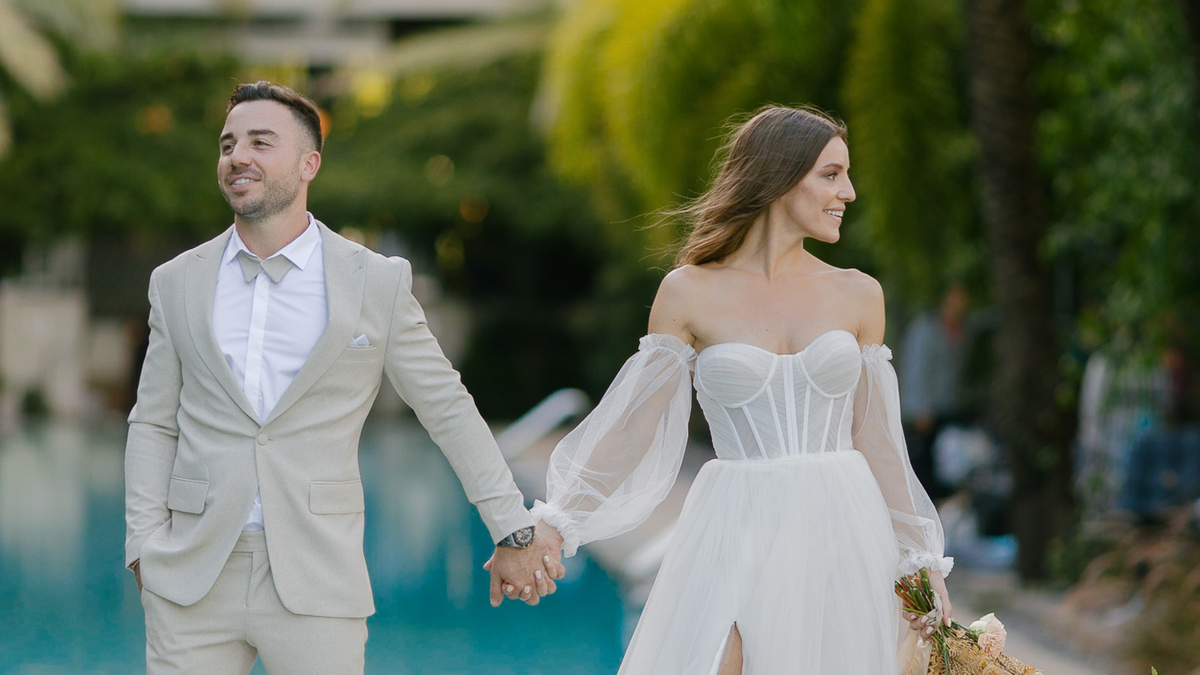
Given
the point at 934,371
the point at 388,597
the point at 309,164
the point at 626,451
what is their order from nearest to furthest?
the point at 309,164 < the point at 626,451 < the point at 388,597 < the point at 934,371

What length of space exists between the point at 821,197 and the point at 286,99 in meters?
1.38

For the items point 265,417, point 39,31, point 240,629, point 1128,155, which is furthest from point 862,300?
point 39,31

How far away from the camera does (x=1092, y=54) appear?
9.02 meters

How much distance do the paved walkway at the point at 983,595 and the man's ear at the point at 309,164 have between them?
156 inches

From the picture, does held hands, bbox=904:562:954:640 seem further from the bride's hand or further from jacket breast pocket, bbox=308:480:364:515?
jacket breast pocket, bbox=308:480:364:515

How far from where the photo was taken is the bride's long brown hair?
3834 mm

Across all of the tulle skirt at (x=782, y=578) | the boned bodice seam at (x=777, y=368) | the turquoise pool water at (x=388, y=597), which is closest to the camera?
the tulle skirt at (x=782, y=578)

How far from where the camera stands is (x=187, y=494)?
3346 millimetres

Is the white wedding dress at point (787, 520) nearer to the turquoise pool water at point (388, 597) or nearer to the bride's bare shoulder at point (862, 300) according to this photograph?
the bride's bare shoulder at point (862, 300)

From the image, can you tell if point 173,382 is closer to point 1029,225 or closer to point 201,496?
point 201,496

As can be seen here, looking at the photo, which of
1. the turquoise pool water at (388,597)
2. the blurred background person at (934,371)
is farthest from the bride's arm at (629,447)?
the blurred background person at (934,371)

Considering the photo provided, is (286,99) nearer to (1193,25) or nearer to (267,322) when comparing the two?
(267,322)

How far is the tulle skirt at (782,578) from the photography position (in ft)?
12.0

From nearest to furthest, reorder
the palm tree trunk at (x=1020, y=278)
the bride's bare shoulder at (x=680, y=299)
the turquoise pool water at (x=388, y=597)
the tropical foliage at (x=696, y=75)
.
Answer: the bride's bare shoulder at (x=680, y=299), the turquoise pool water at (x=388, y=597), the palm tree trunk at (x=1020, y=278), the tropical foliage at (x=696, y=75)
